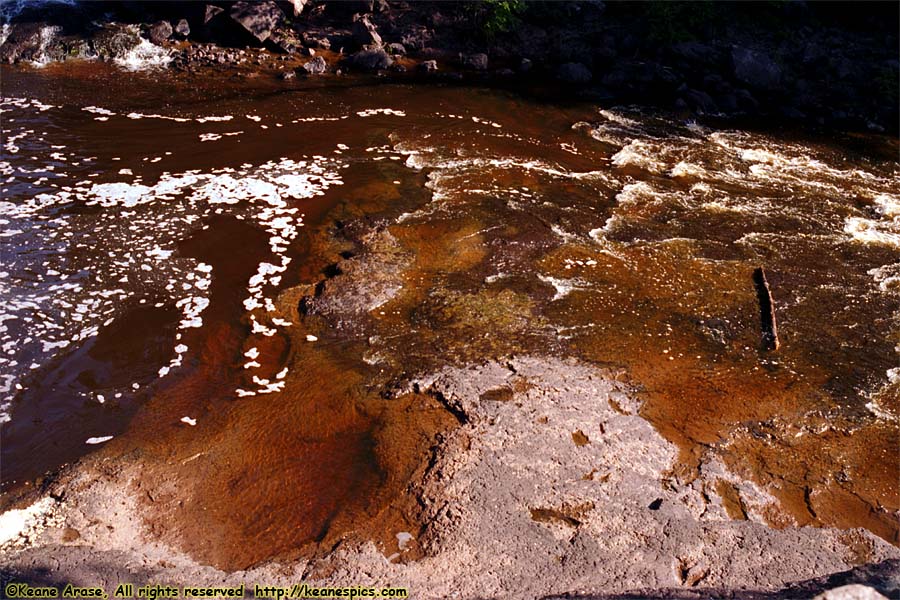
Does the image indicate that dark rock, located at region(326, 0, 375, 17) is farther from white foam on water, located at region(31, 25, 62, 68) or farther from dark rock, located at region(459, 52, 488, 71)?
white foam on water, located at region(31, 25, 62, 68)

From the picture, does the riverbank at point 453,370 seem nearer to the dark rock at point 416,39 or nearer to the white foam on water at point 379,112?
the white foam on water at point 379,112

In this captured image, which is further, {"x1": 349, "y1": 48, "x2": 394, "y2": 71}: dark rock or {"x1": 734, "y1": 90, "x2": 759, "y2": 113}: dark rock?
{"x1": 349, "y1": 48, "x2": 394, "y2": 71}: dark rock

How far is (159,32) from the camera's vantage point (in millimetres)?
17078

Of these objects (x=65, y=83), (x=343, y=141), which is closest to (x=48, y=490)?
(x=343, y=141)

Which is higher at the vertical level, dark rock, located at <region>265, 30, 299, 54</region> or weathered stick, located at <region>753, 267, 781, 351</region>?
dark rock, located at <region>265, 30, 299, 54</region>

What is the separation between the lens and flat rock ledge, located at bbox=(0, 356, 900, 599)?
4512 millimetres

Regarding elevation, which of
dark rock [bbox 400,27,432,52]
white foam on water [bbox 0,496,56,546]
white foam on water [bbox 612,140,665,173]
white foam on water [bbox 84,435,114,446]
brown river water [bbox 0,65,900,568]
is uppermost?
dark rock [bbox 400,27,432,52]

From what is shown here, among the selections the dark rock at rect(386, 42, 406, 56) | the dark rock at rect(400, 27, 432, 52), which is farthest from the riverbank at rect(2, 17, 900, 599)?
the dark rock at rect(400, 27, 432, 52)

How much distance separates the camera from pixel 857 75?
657 inches

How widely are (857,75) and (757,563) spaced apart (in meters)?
15.7

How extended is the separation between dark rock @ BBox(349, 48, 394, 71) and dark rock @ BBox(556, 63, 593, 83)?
13.5 feet

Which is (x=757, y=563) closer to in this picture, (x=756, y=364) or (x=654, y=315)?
(x=756, y=364)

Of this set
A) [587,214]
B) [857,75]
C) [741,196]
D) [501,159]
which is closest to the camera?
[587,214]

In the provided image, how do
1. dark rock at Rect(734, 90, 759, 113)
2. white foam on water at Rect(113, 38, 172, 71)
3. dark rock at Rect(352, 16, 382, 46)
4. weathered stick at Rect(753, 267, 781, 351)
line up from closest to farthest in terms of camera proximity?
weathered stick at Rect(753, 267, 781, 351), dark rock at Rect(734, 90, 759, 113), white foam on water at Rect(113, 38, 172, 71), dark rock at Rect(352, 16, 382, 46)
